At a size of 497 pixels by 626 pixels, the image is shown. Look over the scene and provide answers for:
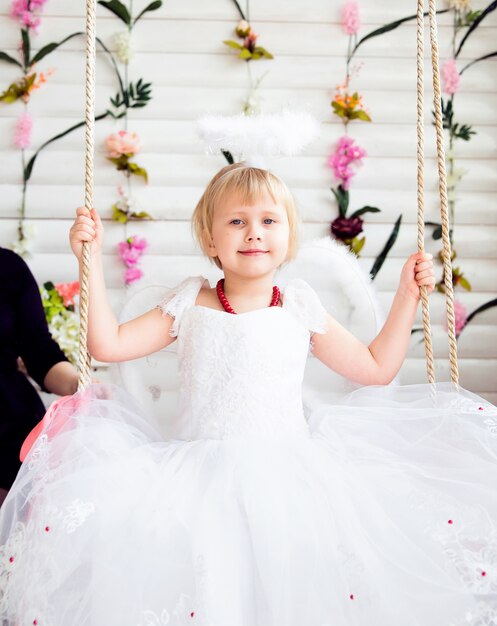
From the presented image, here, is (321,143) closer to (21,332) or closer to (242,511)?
(21,332)

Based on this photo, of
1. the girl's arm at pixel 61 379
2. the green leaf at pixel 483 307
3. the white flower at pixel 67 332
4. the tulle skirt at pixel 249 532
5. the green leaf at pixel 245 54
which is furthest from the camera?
the green leaf at pixel 483 307

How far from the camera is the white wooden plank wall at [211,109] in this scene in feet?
7.68

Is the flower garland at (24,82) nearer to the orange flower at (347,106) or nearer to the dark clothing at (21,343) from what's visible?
the dark clothing at (21,343)

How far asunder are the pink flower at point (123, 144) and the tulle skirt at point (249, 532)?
1.22 metres

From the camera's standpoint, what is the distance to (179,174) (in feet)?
7.70

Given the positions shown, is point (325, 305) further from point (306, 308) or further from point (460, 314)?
point (460, 314)

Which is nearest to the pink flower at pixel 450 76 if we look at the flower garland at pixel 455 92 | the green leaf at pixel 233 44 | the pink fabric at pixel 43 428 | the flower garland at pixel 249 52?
the flower garland at pixel 455 92

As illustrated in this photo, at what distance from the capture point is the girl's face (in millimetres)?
1451

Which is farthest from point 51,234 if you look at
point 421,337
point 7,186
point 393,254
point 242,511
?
point 242,511

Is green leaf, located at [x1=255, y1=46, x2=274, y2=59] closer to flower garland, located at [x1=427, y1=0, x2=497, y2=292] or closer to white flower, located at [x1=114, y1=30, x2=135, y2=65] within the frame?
white flower, located at [x1=114, y1=30, x2=135, y2=65]

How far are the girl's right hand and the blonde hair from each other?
0.84 feet

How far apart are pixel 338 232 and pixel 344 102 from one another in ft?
1.47

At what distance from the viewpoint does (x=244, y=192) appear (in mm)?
1467

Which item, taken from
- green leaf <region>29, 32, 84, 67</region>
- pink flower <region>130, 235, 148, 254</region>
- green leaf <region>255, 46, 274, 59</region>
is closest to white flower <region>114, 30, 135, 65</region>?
green leaf <region>29, 32, 84, 67</region>
